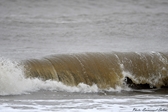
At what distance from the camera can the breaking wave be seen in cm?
1065

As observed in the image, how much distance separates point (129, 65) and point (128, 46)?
4.89 metres

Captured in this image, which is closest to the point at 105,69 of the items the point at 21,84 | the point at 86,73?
the point at 86,73

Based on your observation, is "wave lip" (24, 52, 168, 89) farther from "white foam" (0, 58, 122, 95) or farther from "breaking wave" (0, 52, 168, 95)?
"white foam" (0, 58, 122, 95)

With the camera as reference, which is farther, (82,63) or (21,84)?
(82,63)

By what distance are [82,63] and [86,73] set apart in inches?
17.0

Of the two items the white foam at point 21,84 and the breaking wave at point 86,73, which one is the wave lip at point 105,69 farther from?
the white foam at point 21,84

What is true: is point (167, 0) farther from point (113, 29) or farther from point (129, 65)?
point (129, 65)

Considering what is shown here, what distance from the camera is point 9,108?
806cm

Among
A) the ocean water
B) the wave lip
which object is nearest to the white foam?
the ocean water

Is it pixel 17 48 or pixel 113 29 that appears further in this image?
pixel 113 29

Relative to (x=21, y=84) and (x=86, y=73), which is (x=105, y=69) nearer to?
(x=86, y=73)

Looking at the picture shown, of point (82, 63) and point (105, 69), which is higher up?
point (82, 63)

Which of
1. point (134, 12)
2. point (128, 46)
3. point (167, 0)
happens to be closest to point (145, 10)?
point (134, 12)

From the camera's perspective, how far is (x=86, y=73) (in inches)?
459
